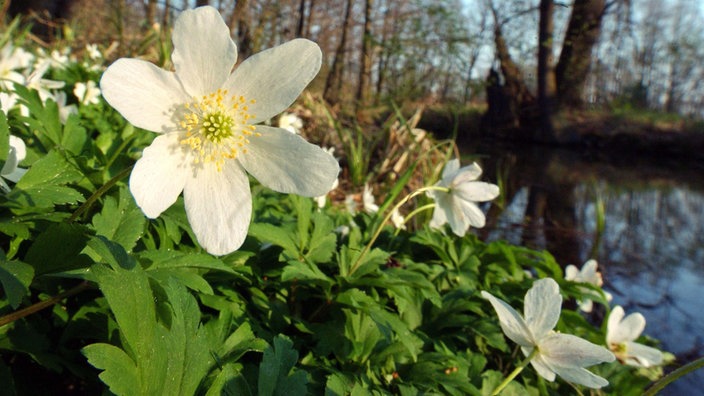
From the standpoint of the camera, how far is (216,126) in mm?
963

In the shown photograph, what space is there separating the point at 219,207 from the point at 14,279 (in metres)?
0.34

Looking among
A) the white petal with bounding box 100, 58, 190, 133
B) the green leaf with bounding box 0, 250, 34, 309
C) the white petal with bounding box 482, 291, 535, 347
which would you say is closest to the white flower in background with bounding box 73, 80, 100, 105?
the white petal with bounding box 100, 58, 190, 133

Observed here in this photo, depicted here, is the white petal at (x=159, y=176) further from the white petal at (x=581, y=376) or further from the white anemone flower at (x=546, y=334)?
the white petal at (x=581, y=376)

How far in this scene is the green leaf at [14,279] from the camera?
0.71 meters

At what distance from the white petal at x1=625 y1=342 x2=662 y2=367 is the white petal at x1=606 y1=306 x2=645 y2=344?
28 millimetres

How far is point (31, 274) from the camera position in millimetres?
783

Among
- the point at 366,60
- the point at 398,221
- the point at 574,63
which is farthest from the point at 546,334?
the point at 574,63

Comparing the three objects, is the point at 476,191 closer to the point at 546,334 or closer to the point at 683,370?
the point at 546,334

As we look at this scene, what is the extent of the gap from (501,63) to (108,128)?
1623 cm

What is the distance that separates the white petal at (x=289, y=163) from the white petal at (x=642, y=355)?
55.7 inches

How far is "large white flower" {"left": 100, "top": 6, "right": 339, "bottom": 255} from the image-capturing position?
0.88m

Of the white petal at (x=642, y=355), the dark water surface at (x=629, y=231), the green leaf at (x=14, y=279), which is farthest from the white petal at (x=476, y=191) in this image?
the dark water surface at (x=629, y=231)

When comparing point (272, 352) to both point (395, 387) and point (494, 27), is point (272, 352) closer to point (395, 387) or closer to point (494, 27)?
point (395, 387)

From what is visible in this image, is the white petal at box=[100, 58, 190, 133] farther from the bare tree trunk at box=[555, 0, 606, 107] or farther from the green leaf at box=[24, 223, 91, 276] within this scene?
the bare tree trunk at box=[555, 0, 606, 107]
